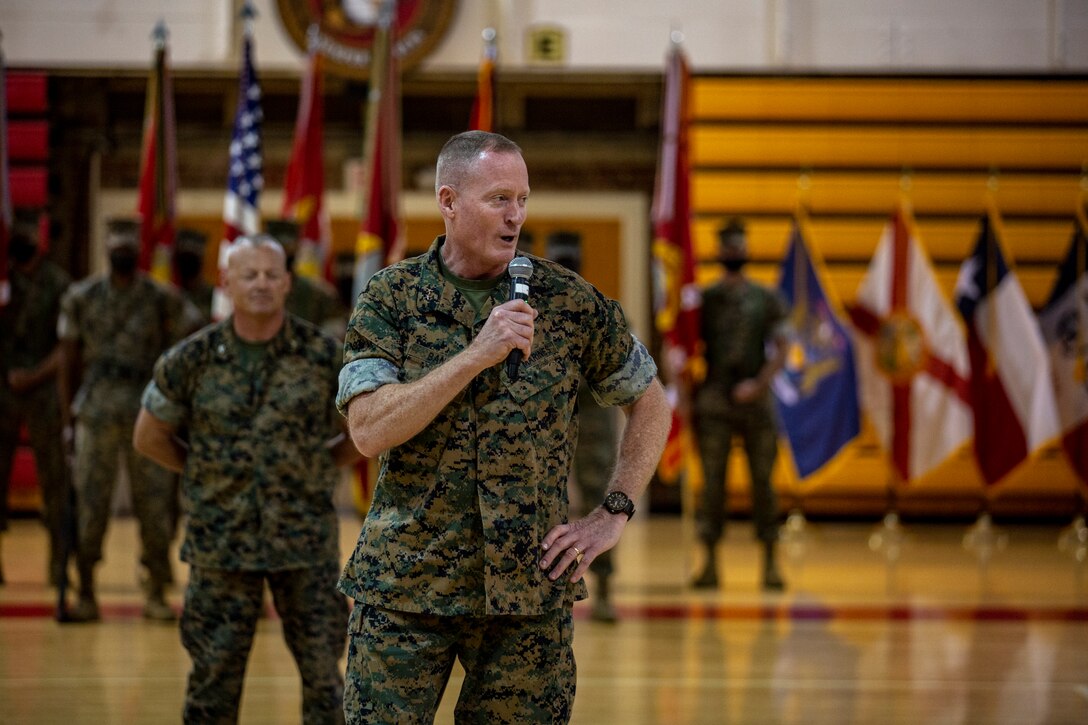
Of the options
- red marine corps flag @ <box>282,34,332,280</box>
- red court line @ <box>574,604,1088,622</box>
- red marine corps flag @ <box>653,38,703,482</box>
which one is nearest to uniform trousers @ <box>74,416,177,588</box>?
red court line @ <box>574,604,1088,622</box>

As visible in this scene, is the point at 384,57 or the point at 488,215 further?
the point at 384,57

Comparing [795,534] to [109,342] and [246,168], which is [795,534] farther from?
[109,342]

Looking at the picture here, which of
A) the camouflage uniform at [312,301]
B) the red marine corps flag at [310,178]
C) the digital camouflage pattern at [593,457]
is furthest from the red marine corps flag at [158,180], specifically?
the digital camouflage pattern at [593,457]

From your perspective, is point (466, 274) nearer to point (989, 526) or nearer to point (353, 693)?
point (353, 693)

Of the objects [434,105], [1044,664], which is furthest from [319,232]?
[1044,664]

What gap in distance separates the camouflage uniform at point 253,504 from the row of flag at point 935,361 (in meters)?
5.99

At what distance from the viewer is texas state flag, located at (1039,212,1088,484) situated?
30.9ft

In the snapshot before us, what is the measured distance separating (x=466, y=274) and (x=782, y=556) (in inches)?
285

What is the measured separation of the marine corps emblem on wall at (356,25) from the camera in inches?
434

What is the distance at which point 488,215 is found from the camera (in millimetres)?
2553

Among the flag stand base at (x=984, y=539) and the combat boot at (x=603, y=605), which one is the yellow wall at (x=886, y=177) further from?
the combat boot at (x=603, y=605)

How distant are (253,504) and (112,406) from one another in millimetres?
3136

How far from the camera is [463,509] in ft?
8.37

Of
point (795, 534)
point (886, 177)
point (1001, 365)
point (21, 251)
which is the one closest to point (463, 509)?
point (21, 251)
